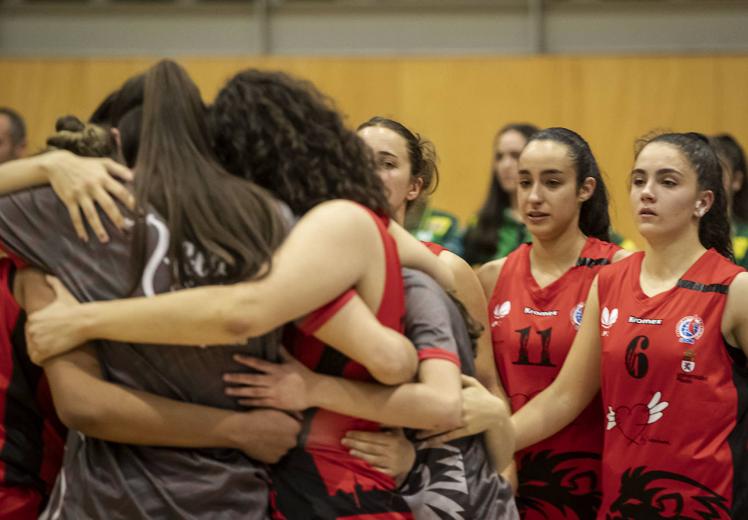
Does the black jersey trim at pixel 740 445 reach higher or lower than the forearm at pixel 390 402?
lower

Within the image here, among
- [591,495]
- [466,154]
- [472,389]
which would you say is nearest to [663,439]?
[591,495]

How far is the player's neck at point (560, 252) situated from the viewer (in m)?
3.34

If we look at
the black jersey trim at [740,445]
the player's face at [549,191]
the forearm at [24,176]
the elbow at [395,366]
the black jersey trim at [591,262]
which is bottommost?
the black jersey trim at [740,445]

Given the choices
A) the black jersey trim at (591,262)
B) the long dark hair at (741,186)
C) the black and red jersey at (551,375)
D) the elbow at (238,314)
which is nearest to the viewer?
the elbow at (238,314)

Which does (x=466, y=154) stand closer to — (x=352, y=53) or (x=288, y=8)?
(x=352, y=53)

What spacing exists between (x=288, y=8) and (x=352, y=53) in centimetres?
61

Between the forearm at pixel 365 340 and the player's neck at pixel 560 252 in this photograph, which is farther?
the player's neck at pixel 560 252

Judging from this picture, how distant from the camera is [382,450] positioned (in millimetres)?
2125

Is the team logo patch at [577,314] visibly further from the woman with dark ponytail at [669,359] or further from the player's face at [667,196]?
the player's face at [667,196]

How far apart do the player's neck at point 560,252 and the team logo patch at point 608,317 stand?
0.33 meters

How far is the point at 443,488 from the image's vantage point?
223 cm

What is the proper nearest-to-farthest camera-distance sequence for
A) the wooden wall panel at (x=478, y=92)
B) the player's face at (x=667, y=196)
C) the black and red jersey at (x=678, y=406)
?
the black and red jersey at (x=678, y=406), the player's face at (x=667, y=196), the wooden wall panel at (x=478, y=92)

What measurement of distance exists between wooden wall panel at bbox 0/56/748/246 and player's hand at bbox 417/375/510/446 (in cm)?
520

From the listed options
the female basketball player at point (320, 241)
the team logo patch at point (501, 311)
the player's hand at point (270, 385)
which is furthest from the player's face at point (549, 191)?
the player's hand at point (270, 385)
